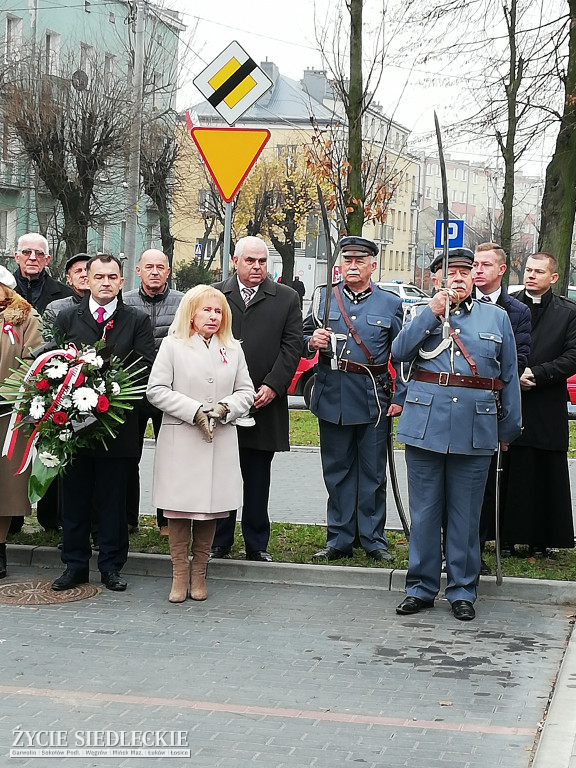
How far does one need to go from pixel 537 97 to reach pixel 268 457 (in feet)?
50.3

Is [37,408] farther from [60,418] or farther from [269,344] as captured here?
[269,344]

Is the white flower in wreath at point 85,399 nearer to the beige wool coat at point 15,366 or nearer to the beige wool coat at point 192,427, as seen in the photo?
the beige wool coat at point 192,427

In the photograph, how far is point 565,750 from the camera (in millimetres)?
4988

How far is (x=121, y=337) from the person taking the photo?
7859 mm

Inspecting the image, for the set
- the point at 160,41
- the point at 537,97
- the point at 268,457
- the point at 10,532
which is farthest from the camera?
the point at 160,41

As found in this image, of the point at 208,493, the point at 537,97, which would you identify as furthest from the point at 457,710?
the point at 537,97

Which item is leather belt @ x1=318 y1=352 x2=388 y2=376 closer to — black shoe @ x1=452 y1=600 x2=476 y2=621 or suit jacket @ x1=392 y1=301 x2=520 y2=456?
suit jacket @ x1=392 y1=301 x2=520 y2=456

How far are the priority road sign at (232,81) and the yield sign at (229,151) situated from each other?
0.31 metres

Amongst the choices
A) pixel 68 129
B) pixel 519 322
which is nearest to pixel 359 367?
pixel 519 322

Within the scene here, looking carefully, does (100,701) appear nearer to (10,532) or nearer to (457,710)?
(457,710)

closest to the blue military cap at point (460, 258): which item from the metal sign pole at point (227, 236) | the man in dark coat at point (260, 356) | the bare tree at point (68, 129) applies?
the man in dark coat at point (260, 356)

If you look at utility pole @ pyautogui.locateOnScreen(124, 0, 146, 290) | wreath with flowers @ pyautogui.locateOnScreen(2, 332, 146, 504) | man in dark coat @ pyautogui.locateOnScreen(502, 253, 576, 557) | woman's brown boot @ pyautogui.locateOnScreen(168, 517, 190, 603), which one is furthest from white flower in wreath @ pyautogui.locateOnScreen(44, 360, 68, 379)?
utility pole @ pyautogui.locateOnScreen(124, 0, 146, 290)

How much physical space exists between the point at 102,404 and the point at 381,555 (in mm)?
2275

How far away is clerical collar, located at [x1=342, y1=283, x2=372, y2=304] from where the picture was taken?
8383mm
